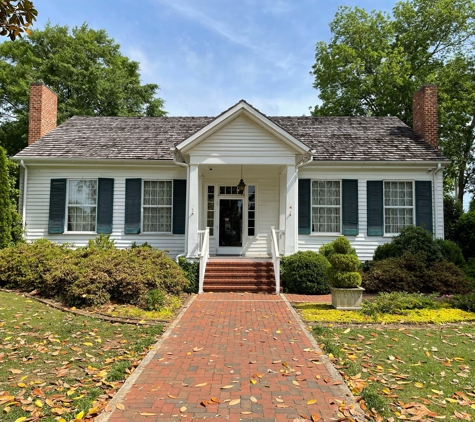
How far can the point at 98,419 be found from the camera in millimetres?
3428

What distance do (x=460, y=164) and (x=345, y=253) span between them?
65.8ft

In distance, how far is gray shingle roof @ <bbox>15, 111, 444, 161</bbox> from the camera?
44.0ft

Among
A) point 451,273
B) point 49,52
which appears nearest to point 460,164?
point 451,273

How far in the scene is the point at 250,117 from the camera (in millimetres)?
11820

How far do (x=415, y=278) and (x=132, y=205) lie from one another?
9.69 m

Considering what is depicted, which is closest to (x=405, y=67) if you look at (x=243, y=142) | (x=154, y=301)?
(x=243, y=142)

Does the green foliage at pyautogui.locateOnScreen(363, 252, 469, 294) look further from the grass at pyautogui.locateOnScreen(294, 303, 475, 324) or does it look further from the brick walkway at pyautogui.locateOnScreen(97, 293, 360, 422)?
the brick walkway at pyautogui.locateOnScreen(97, 293, 360, 422)

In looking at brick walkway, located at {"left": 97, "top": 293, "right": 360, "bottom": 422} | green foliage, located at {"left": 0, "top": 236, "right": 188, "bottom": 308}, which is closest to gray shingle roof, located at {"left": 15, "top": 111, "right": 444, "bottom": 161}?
green foliage, located at {"left": 0, "top": 236, "right": 188, "bottom": 308}

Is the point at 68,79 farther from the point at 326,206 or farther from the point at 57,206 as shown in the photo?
the point at 326,206

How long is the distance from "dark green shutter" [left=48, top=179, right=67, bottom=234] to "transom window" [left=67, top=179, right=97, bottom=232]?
0.21 metres

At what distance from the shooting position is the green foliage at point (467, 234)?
1495 centimetres

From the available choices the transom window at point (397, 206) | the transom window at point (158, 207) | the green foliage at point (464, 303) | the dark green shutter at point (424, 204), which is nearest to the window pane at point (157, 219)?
the transom window at point (158, 207)

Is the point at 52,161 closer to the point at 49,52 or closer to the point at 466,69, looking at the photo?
the point at 49,52

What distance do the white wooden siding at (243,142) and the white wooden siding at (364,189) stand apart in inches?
76.1
